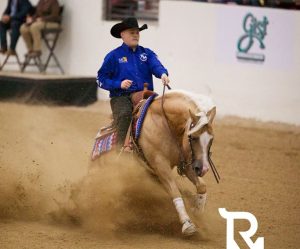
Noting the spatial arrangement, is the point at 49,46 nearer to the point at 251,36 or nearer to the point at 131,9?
the point at 131,9

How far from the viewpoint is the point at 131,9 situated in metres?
17.0

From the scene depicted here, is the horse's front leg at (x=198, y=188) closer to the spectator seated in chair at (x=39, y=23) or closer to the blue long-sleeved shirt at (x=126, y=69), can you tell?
the blue long-sleeved shirt at (x=126, y=69)

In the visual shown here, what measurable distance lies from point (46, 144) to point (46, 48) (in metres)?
6.67

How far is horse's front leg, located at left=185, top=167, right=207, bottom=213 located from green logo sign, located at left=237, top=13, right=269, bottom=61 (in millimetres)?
6899

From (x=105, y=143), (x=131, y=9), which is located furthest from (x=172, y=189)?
(x=131, y=9)

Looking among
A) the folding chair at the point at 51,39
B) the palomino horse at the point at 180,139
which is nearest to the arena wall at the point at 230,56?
the folding chair at the point at 51,39

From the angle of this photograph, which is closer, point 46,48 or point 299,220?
point 299,220

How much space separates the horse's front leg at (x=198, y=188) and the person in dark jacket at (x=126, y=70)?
2.52ft

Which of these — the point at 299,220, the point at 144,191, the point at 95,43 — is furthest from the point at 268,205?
the point at 95,43

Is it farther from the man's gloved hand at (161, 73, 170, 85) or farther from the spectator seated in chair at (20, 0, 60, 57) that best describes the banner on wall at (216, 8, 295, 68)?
the man's gloved hand at (161, 73, 170, 85)

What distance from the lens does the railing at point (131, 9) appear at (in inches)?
653

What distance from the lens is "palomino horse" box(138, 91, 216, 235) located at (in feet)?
22.9

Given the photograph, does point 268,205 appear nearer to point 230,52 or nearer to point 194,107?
point 194,107

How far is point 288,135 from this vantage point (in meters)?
13.5
